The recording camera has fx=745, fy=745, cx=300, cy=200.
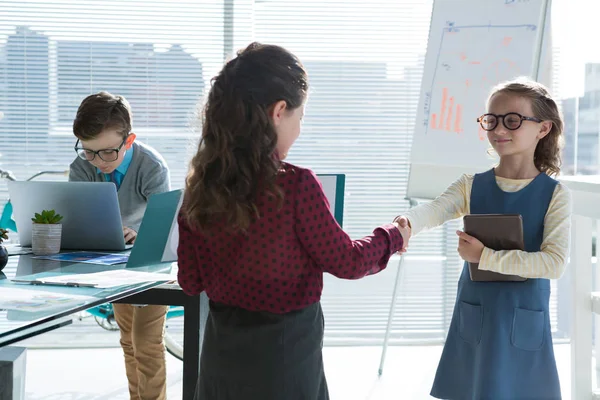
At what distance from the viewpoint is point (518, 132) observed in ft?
6.46

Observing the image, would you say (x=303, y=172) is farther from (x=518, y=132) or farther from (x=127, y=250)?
(x=127, y=250)

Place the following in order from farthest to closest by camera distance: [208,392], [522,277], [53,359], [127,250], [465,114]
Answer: [53,359], [465,114], [127,250], [522,277], [208,392]

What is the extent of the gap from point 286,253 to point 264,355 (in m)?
0.21

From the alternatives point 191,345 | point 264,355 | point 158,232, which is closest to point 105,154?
point 158,232

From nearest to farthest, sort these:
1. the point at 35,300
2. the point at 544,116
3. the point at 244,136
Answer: the point at 244,136
the point at 35,300
the point at 544,116

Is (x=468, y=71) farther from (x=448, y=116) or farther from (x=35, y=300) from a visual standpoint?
(x=35, y=300)

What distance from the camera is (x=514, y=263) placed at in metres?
1.86

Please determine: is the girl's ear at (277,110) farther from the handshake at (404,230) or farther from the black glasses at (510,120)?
the black glasses at (510,120)

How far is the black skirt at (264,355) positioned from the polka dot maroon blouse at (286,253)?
0.03 m

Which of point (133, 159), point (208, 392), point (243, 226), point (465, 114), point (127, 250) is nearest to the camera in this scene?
point (243, 226)

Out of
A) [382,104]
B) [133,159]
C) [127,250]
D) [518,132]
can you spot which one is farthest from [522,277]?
[382,104]

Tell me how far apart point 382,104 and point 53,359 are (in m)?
2.14

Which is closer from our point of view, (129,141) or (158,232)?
(158,232)

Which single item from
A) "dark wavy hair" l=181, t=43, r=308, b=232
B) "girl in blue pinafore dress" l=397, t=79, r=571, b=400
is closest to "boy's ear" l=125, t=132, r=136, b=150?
"girl in blue pinafore dress" l=397, t=79, r=571, b=400
